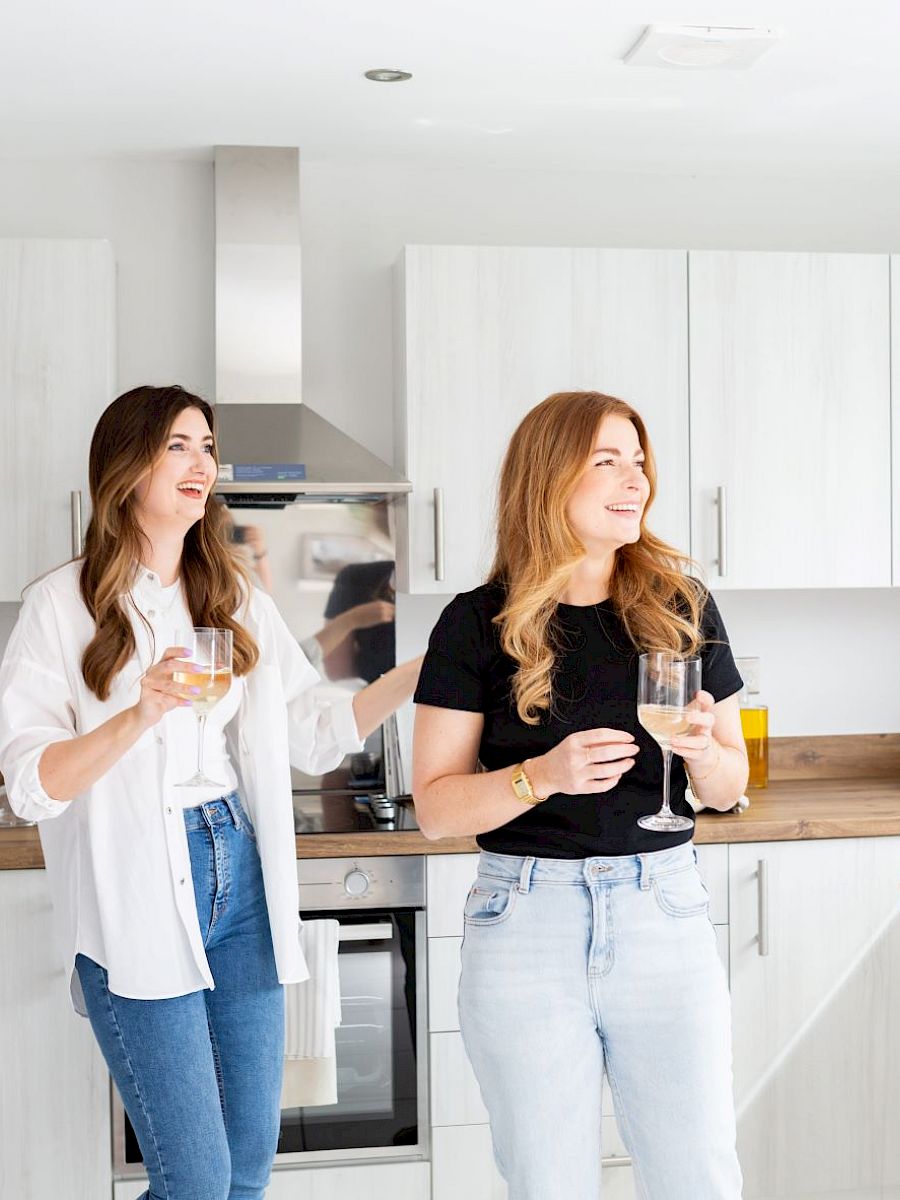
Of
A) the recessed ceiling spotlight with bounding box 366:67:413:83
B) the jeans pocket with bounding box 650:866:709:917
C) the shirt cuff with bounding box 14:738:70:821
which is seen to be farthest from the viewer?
the recessed ceiling spotlight with bounding box 366:67:413:83

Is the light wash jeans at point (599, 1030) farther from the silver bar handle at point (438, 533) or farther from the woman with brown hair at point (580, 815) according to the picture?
the silver bar handle at point (438, 533)

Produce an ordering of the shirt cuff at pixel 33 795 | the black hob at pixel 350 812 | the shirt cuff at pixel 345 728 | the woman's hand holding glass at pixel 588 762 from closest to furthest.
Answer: the woman's hand holding glass at pixel 588 762 < the shirt cuff at pixel 33 795 < the shirt cuff at pixel 345 728 < the black hob at pixel 350 812

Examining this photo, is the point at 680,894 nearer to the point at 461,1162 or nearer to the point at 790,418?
the point at 461,1162

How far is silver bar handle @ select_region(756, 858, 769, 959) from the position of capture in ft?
9.84

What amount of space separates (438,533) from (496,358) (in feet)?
1.47

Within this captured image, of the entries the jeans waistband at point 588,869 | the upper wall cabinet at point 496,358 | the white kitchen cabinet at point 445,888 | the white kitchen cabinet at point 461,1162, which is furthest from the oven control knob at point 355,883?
the jeans waistband at point 588,869

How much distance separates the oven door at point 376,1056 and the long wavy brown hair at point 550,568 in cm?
126

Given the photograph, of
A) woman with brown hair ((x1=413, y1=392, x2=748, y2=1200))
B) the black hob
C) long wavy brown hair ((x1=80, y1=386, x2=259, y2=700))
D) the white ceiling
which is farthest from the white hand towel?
the white ceiling

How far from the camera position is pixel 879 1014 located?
3057 millimetres

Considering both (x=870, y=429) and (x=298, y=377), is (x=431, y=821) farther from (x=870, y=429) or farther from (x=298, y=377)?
(x=870, y=429)

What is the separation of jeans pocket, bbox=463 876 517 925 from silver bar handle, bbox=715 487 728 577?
161cm

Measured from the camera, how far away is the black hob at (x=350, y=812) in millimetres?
2990

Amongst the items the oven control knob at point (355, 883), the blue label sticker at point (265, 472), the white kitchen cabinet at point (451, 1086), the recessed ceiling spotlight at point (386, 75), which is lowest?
the white kitchen cabinet at point (451, 1086)

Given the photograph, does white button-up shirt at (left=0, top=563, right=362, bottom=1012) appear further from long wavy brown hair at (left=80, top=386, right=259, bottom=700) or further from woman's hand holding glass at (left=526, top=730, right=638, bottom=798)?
woman's hand holding glass at (left=526, top=730, right=638, bottom=798)
